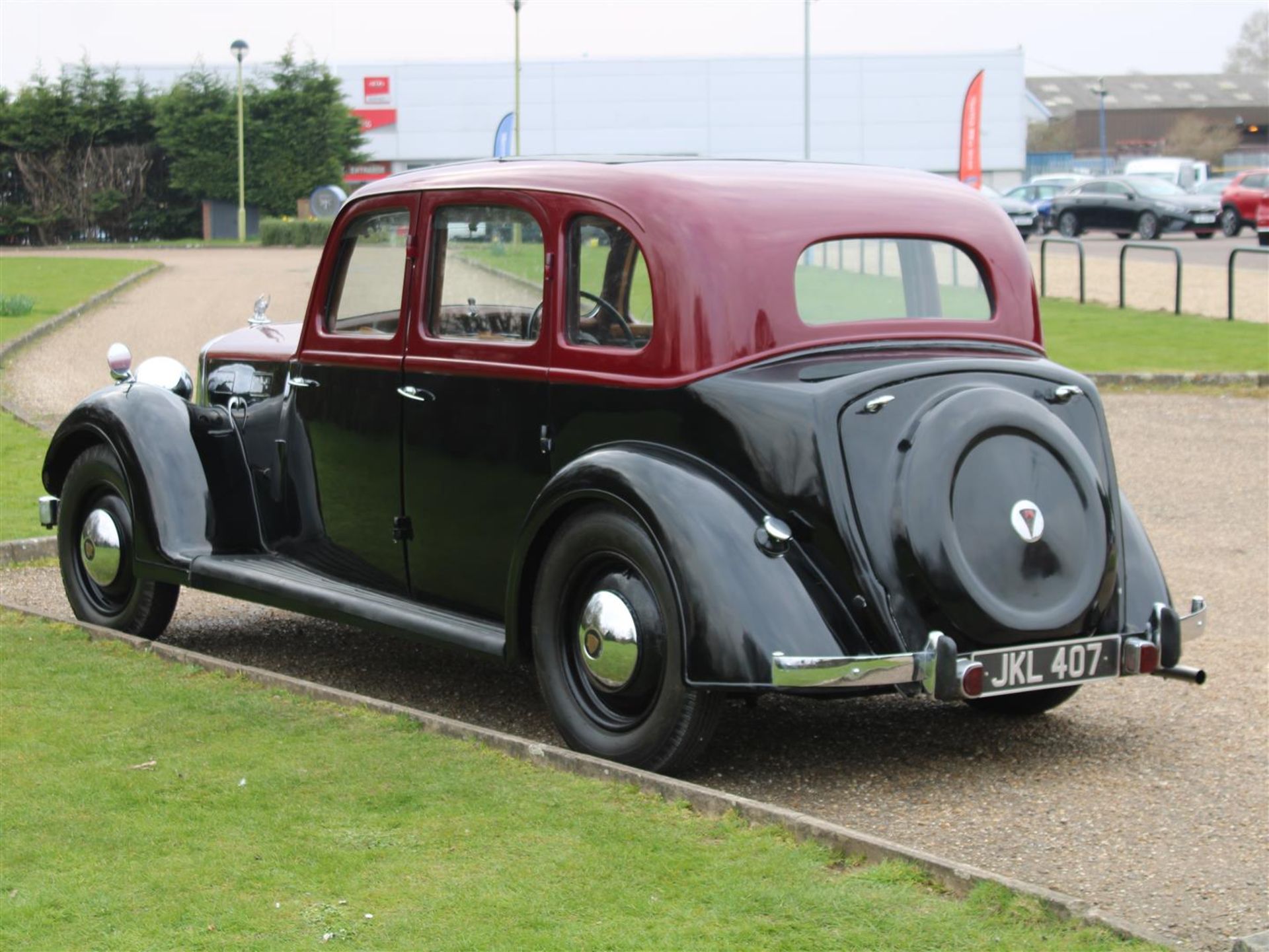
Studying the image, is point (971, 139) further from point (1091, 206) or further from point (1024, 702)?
point (1024, 702)

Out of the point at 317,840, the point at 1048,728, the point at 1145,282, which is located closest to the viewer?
the point at 317,840

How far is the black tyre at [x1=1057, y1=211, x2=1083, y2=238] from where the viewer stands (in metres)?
41.0

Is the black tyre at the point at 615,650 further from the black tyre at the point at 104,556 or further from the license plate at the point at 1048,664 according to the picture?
the black tyre at the point at 104,556

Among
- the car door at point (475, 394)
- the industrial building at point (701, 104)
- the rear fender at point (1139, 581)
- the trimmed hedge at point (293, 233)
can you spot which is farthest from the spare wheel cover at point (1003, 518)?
the industrial building at point (701, 104)

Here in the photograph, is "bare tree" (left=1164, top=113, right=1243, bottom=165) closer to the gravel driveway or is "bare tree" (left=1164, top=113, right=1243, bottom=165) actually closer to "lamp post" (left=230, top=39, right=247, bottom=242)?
"lamp post" (left=230, top=39, right=247, bottom=242)

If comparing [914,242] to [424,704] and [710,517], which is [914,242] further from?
[424,704]

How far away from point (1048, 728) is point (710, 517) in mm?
1744

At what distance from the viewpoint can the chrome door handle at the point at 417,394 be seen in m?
6.10

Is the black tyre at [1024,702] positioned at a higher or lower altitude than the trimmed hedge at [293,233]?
lower

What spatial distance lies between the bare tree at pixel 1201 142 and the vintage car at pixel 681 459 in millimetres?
96538

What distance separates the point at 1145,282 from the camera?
26.3m

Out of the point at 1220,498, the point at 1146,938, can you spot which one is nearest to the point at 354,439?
the point at 1146,938

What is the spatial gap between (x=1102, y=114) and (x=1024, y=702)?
303ft

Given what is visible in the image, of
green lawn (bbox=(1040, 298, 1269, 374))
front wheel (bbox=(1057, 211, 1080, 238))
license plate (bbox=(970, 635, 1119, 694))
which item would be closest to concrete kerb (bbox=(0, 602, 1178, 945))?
license plate (bbox=(970, 635, 1119, 694))
